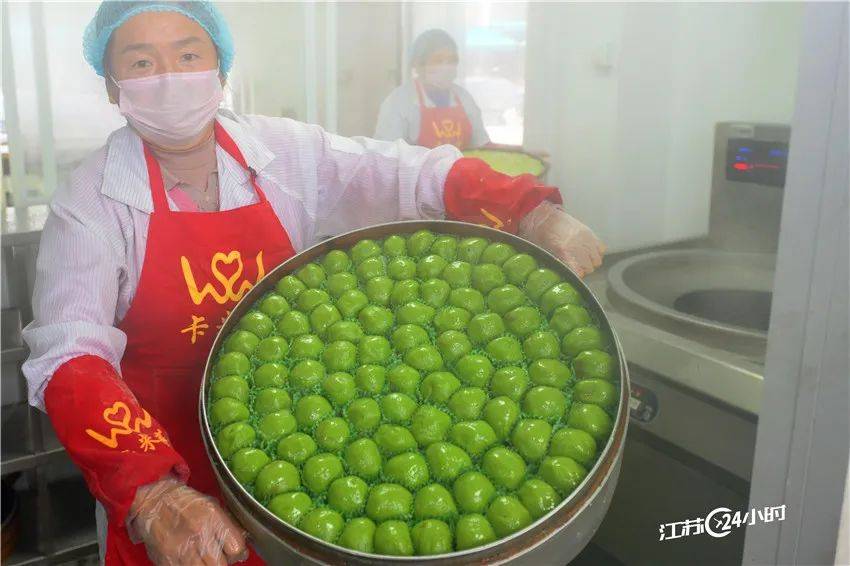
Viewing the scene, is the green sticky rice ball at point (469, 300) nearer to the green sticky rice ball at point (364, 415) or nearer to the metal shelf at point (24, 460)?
the green sticky rice ball at point (364, 415)

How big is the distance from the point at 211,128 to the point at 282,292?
0.22m

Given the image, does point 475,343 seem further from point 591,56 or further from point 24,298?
point 24,298

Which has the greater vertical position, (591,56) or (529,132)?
(591,56)

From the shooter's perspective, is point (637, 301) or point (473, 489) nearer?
point (473, 489)

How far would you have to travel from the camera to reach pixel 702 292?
114 centimetres

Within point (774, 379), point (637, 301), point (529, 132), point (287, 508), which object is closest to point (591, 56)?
point (529, 132)

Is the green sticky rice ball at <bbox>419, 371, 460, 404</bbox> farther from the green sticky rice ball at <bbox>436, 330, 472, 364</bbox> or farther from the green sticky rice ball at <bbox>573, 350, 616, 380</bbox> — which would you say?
the green sticky rice ball at <bbox>573, 350, 616, 380</bbox>

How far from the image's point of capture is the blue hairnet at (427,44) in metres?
1.03

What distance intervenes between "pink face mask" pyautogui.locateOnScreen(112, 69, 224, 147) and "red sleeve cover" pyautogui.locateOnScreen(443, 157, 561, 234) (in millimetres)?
325

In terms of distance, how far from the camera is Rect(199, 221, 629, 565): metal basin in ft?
2.46

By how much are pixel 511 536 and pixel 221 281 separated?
1.50 feet

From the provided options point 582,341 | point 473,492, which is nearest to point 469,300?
point 582,341

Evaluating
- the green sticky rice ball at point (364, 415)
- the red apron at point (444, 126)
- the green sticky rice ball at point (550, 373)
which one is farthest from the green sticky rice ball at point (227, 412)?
the red apron at point (444, 126)

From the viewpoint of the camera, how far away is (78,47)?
2.83 ft
